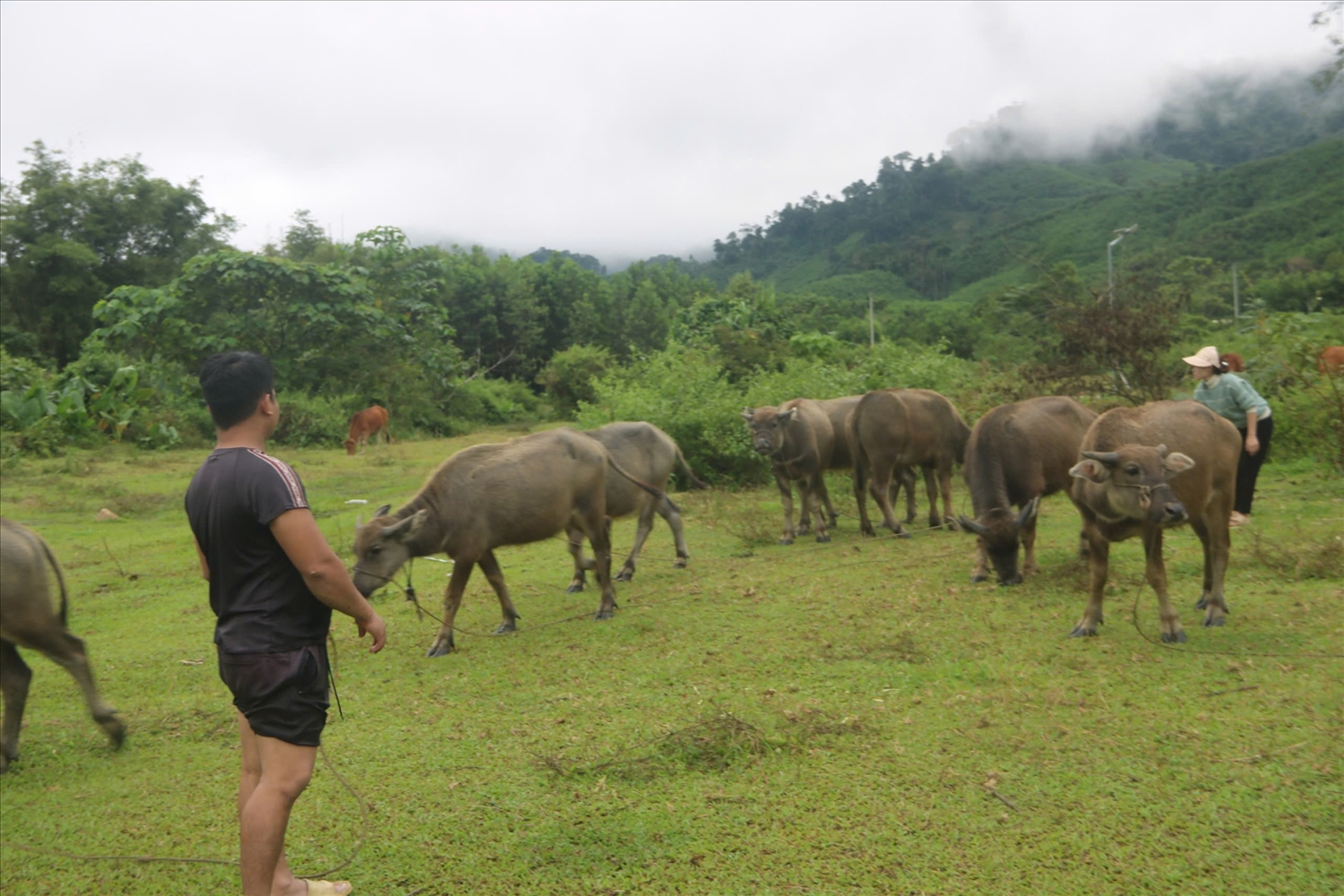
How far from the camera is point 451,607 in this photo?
7.68 metres

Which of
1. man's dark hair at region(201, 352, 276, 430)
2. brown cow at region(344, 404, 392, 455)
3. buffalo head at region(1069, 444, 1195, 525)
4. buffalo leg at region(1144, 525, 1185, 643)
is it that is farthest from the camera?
brown cow at region(344, 404, 392, 455)

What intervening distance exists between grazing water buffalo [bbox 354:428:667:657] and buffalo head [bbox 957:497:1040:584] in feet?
10.7

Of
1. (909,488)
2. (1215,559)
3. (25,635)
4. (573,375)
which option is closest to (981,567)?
(1215,559)

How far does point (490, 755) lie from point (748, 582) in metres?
4.47

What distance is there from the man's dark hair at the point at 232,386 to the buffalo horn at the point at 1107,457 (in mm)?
5207

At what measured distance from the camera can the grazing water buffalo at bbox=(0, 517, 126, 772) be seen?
5.63 metres

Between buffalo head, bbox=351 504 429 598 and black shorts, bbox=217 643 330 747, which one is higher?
A: black shorts, bbox=217 643 330 747

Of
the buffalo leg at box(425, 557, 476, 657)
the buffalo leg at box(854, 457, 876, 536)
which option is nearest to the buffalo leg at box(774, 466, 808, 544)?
the buffalo leg at box(854, 457, 876, 536)

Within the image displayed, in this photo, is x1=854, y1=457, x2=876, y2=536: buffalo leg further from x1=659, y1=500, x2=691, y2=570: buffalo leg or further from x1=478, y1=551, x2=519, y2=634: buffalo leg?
x1=478, y1=551, x2=519, y2=634: buffalo leg

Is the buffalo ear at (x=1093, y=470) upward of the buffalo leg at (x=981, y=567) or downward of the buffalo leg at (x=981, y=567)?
upward

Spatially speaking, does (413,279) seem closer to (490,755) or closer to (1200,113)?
(490,755)

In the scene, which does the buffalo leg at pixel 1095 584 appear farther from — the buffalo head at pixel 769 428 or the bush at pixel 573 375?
the bush at pixel 573 375

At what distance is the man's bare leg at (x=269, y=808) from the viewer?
3.40 meters

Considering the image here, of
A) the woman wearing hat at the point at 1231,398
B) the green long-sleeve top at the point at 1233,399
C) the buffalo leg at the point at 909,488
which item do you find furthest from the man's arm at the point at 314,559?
the buffalo leg at the point at 909,488
